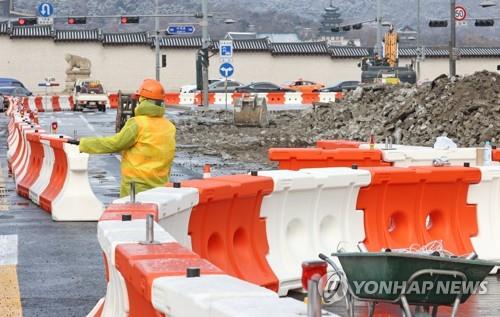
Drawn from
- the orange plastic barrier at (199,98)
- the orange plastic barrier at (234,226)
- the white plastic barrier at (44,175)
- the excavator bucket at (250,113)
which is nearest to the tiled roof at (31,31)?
the orange plastic barrier at (199,98)

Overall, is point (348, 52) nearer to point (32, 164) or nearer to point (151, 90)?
point (32, 164)

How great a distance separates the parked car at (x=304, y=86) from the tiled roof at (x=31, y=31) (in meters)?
16.6

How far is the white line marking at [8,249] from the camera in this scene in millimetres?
12234

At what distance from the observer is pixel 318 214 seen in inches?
440

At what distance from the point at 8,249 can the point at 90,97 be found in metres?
47.2

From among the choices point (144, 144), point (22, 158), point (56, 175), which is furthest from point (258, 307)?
point (22, 158)

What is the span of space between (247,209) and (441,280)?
11.7 ft

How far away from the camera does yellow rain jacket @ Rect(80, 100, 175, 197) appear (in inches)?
422

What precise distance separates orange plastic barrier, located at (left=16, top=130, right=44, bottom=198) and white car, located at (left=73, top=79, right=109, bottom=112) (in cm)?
3995

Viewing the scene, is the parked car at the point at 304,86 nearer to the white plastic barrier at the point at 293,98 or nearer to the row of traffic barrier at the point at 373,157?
the white plastic barrier at the point at 293,98

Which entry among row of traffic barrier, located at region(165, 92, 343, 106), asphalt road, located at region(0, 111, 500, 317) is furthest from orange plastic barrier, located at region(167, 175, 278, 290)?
row of traffic barrier, located at region(165, 92, 343, 106)

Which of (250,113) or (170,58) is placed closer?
(250,113)

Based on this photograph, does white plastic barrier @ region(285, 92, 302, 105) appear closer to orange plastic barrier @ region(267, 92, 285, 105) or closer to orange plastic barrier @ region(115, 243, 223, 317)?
orange plastic barrier @ region(267, 92, 285, 105)

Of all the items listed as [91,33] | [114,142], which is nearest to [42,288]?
[114,142]
